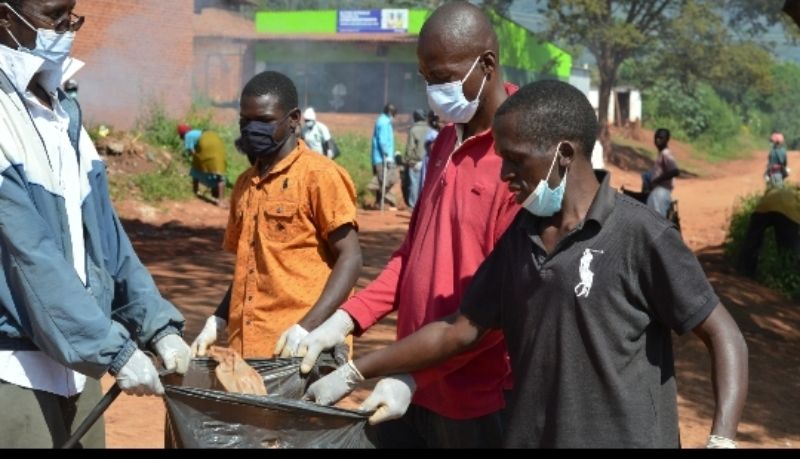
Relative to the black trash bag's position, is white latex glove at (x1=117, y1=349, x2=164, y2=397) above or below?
above

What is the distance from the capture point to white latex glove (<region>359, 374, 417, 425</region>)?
3281 mm

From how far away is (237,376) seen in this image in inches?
137

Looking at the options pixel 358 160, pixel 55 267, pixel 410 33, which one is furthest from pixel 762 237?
pixel 410 33

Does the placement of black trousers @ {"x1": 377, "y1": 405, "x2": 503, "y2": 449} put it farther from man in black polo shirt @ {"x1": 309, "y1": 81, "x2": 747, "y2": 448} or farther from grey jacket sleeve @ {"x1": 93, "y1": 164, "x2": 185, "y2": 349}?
grey jacket sleeve @ {"x1": 93, "y1": 164, "x2": 185, "y2": 349}

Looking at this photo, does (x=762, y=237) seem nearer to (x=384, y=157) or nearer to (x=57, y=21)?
(x=384, y=157)

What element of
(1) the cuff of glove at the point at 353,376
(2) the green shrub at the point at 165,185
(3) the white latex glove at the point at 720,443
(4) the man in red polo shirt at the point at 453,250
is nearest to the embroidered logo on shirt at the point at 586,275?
(3) the white latex glove at the point at 720,443

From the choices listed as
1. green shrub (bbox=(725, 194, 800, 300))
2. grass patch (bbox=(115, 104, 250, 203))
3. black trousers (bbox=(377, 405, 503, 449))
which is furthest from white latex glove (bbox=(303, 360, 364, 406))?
grass patch (bbox=(115, 104, 250, 203))

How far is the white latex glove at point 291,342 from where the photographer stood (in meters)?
3.77

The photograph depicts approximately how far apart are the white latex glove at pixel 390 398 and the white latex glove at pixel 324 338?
32cm

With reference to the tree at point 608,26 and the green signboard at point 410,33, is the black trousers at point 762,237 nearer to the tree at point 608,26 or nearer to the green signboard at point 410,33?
the tree at point 608,26

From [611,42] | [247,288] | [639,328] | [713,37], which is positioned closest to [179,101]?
[611,42]

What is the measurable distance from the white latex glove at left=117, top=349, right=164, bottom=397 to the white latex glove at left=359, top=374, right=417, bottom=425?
548 millimetres

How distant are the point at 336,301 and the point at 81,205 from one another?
1.11 meters

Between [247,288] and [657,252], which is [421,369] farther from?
[247,288]
